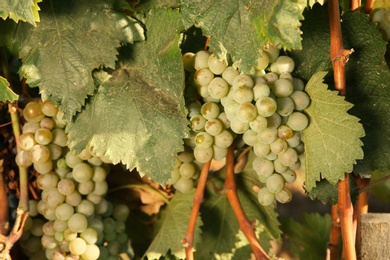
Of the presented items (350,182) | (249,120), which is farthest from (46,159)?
(350,182)

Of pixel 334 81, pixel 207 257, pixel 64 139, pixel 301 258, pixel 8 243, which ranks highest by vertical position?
pixel 334 81

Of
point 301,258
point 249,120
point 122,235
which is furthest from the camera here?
point 301,258

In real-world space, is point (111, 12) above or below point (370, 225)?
above

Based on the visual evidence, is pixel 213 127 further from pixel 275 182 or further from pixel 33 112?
pixel 33 112

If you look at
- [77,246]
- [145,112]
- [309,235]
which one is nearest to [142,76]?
[145,112]

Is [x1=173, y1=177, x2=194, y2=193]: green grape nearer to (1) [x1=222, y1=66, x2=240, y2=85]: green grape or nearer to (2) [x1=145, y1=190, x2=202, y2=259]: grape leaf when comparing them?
(2) [x1=145, y1=190, x2=202, y2=259]: grape leaf

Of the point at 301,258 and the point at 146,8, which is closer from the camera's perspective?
the point at 146,8

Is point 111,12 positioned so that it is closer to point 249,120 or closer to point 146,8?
point 146,8
